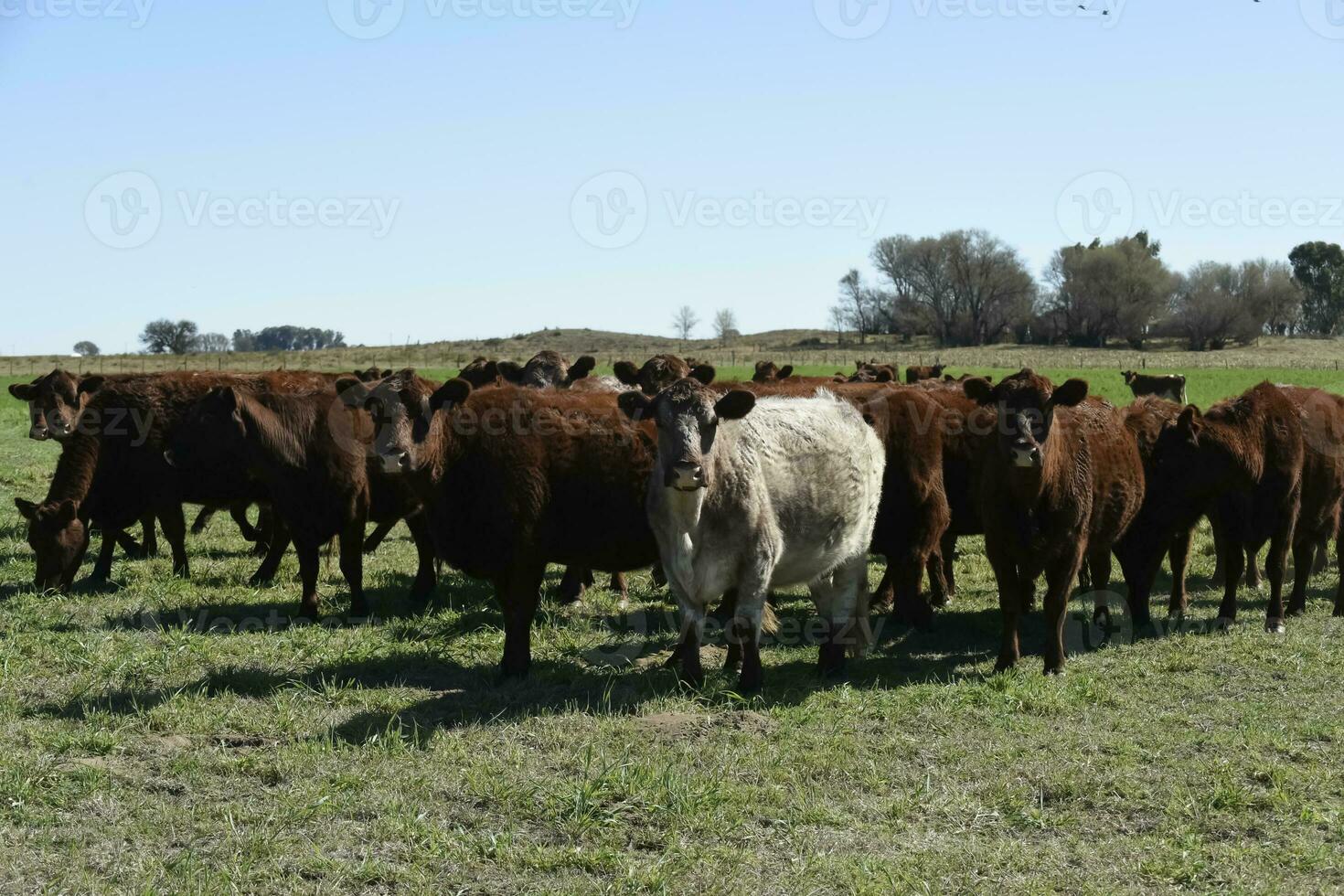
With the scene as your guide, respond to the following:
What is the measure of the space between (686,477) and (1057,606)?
332cm

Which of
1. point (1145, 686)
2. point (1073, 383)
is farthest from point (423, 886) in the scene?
point (1073, 383)

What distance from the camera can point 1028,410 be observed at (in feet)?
28.6

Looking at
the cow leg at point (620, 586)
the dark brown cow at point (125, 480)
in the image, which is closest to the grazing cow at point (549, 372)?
the dark brown cow at point (125, 480)

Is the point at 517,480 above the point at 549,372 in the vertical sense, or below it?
below

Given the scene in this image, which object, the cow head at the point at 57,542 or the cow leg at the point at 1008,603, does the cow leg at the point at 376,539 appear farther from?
the cow leg at the point at 1008,603

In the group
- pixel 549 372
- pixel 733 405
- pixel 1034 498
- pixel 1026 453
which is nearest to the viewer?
pixel 733 405

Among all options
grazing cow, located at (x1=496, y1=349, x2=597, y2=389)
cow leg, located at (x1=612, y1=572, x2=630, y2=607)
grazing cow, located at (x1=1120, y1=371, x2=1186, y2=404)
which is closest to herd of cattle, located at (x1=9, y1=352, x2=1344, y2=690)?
cow leg, located at (x1=612, y1=572, x2=630, y2=607)

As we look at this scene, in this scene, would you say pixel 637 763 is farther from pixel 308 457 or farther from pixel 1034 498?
pixel 308 457

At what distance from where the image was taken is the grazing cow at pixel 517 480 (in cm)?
844

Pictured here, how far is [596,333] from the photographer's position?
9450cm

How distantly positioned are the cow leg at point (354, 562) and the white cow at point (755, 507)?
11.7ft

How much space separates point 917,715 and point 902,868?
232 cm

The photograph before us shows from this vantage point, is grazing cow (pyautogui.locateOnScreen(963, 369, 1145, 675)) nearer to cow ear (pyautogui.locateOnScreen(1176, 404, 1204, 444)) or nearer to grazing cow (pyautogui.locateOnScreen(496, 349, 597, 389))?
cow ear (pyautogui.locateOnScreen(1176, 404, 1204, 444))

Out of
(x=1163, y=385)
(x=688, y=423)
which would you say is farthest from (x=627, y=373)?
(x=1163, y=385)
